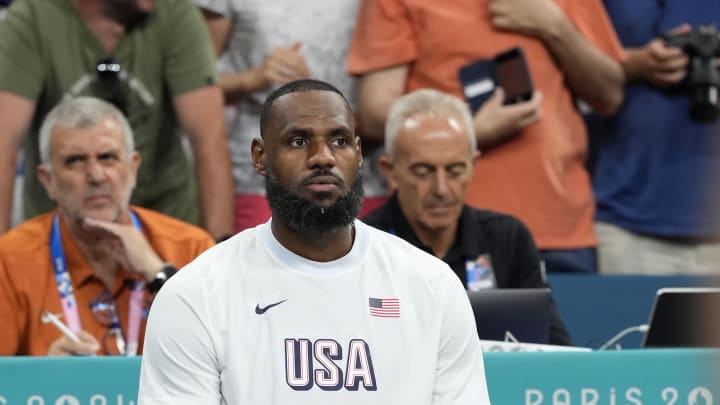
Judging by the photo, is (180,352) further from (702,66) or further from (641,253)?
(702,66)

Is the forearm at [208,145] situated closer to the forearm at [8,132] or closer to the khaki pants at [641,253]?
the forearm at [8,132]

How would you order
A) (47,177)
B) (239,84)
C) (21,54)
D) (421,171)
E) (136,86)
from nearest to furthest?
(47,177) → (421,171) → (21,54) → (136,86) → (239,84)

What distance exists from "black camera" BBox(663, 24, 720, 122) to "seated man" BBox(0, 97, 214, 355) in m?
2.11

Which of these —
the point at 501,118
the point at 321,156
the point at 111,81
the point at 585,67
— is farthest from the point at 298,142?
the point at 585,67

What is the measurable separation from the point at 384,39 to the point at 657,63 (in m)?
1.09

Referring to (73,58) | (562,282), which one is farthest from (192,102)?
(562,282)

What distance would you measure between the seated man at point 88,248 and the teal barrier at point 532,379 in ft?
2.12

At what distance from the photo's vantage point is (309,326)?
7.49 ft

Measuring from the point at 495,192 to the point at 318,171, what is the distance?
2490 mm

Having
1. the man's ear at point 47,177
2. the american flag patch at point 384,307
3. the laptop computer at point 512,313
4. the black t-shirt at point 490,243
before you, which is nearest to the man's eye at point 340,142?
the american flag patch at point 384,307

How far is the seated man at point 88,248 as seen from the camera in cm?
371

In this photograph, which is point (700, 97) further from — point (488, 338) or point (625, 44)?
point (488, 338)

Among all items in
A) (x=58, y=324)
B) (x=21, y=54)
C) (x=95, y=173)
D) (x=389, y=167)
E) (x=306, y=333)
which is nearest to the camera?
(x=306, y=333)

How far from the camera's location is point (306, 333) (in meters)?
2.27
